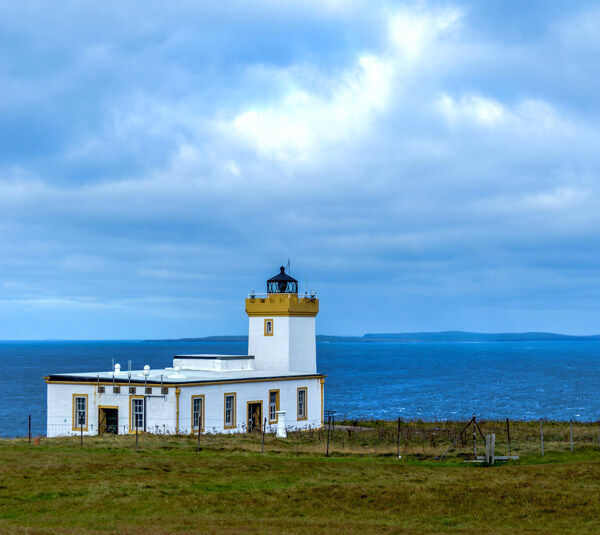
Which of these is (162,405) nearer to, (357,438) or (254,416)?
(254,416)

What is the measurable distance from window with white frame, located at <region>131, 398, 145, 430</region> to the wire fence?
146 millimetres

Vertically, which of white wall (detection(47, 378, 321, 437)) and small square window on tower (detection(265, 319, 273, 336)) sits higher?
small square window on tower (detection(265, 319, 273, 336))

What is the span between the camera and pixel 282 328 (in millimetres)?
45938

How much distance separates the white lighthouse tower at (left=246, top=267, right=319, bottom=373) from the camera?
45.8 meters

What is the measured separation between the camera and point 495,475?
24.8 m

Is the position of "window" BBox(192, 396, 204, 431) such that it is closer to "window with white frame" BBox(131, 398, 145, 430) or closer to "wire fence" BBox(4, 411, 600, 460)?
"wire fence" BBox(4, 411, 600, 460)

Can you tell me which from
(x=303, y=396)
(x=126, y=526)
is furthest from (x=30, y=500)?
(x=303, y=396)

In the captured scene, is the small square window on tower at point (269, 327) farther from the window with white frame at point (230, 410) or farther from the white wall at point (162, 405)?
the window with white frame at point (230, 410)

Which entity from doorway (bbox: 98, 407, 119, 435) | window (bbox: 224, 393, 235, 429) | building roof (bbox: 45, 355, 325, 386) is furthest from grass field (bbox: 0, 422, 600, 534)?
window (bbox: 224, 393, 235, 429)

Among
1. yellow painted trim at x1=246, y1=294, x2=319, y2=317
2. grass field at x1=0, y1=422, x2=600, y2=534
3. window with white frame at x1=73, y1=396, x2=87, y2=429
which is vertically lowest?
grass field at x1=0, y1=422, x2=600, y2=534

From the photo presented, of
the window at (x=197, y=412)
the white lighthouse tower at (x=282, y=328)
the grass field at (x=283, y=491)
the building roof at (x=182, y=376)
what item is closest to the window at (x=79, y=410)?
the building roof at (x=182, y=376)

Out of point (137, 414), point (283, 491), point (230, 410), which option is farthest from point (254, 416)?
point (283, 491)

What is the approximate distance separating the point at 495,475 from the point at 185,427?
16.5 metres

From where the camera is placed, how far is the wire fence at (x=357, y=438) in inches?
1238
